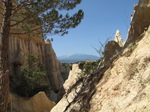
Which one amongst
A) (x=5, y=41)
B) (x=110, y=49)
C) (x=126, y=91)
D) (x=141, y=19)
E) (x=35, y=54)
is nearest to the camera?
(x=126, y=91)

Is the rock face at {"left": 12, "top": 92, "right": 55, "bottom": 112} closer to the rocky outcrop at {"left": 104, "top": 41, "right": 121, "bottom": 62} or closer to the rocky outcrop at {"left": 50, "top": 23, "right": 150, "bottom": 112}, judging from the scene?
the rocky outcrop at {"left": 104, "top": 41, "right": 121, "bottom": 62}

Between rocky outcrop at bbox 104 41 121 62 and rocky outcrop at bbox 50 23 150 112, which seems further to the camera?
rocky outcrop at bbox 104 41 121 62

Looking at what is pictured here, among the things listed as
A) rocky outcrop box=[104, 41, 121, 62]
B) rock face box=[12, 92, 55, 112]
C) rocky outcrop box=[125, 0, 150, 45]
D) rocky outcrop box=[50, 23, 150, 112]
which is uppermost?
rocky outcrop box=[125, 0, 150, 45]

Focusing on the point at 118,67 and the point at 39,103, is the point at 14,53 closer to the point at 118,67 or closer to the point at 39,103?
the point at 39,103

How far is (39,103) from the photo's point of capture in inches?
599

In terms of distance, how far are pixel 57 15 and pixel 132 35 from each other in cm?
361

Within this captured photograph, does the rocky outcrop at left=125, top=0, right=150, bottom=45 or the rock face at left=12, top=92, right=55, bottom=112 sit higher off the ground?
the rocky outcrop at left=125, top=0, right=150, bottom=45

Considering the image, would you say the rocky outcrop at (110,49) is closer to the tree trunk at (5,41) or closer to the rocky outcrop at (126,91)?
the rocky outcrop at (126,91)

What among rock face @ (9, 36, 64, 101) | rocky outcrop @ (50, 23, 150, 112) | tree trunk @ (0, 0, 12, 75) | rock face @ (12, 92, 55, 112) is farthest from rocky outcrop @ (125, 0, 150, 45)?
rock face @ (9, 36, 64, 101)

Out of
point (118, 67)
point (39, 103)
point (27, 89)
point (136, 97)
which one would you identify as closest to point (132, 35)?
point (118, 67)

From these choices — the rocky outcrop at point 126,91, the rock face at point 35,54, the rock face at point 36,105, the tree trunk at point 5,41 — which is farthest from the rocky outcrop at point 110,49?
the rock face at point 35,54

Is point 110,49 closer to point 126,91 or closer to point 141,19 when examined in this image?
point 141,19

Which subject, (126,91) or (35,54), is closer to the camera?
(126,91)

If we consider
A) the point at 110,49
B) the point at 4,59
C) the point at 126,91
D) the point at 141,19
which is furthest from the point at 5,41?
the point at 110,49
